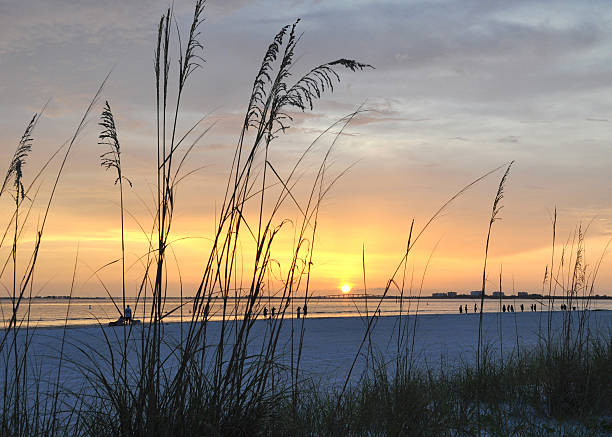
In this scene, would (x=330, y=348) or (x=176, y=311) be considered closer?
(x=330, y=348)

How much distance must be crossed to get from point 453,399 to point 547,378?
2.50 feet

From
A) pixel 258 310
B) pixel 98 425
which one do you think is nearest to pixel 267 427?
pixel 258 310

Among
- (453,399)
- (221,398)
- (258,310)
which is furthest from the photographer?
(453,399)

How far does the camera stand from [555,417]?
4047 millimetres

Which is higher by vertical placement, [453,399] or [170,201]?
[170,201]

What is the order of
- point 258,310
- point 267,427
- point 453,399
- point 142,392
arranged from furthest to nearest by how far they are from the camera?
point 453,399, point 258,310, point 267,427, point 142,392

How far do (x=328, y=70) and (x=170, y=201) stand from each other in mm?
904

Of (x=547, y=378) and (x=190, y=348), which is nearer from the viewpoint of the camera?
(x=190, y=348)

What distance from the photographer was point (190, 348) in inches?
99.3

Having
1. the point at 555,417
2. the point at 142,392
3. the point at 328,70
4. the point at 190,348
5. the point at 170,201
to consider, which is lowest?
the point at 555,417

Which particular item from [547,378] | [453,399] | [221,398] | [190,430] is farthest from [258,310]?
[547,378]

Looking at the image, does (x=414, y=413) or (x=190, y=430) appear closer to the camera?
(x=190, y=430)

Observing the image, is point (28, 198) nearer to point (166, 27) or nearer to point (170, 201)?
point (170, 201)

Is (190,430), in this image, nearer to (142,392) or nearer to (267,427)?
(142,392)
